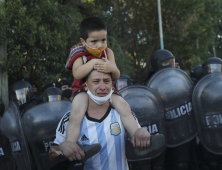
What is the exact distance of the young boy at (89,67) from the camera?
92.6 inches

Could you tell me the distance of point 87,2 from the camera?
10.9 metres

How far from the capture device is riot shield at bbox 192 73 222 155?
3938 millimetres

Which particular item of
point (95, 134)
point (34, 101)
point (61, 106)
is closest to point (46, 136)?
point (61, 106)

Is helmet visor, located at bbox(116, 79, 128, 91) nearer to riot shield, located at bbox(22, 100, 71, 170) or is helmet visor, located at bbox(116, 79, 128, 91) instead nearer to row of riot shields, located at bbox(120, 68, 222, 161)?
row of riot shields, located at bbox(120, 68, 222, 161)

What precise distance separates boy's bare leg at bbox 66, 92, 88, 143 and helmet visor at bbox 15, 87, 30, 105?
3348mm

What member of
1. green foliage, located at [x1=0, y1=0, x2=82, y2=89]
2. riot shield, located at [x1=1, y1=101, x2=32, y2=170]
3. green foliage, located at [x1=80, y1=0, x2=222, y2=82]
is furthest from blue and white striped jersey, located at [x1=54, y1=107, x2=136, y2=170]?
green foliage, located at [x1=80, y1=0, x2=222, y2=82]

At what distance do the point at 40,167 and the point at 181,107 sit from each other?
225 cm

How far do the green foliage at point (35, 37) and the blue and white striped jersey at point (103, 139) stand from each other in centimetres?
518

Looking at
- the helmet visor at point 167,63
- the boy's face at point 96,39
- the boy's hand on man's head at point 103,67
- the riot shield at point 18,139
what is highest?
the boy's face at point 96,39

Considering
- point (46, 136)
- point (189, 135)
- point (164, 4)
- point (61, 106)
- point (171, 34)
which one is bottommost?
point (189, 135)

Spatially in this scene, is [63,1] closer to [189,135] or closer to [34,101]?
[34,101]

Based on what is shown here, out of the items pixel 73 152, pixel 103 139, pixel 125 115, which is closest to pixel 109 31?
pixel 125 115

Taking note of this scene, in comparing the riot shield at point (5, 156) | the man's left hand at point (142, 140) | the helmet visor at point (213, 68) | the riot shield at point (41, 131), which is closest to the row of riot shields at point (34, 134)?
the riot shield at point (41, 131)

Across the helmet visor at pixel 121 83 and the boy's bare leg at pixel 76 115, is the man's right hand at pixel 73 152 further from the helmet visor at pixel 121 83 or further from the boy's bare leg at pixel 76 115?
the helmet visor at pixel 121 83
